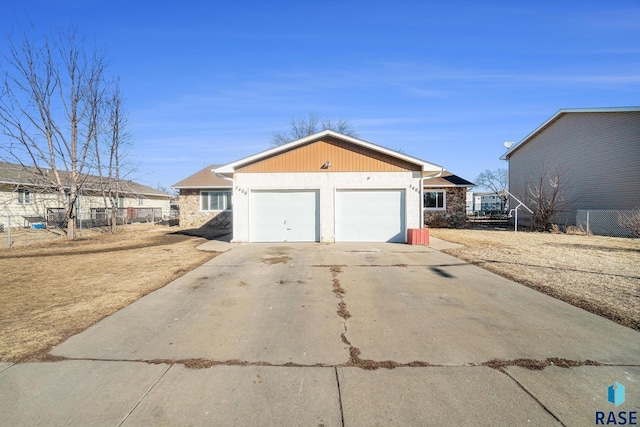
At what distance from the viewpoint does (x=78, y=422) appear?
2.58 m

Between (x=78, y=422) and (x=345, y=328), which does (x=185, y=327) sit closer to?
(x=78, y=422)

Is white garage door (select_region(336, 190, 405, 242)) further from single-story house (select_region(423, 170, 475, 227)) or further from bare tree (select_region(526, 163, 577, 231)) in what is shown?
bare tree (select_region(526, 163, 577, 231))

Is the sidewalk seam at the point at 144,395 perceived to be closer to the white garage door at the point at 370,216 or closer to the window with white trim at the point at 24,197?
the white garage door at the point at 370,216

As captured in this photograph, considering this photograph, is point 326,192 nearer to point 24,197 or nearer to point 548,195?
point 548,195

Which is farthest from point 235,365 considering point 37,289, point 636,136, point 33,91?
point 636,136

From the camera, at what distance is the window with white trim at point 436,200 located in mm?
22594

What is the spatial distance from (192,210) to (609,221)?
2478 centimetres

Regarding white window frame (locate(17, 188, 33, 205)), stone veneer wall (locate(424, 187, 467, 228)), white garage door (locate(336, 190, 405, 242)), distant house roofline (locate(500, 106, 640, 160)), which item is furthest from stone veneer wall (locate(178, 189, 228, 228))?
distant house roofline (locate(500, 106, 640, 160))

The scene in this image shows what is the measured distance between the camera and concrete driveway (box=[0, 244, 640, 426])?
8.80 feet

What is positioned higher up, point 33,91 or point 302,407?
point 33,91

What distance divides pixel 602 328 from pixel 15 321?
8.26 metres

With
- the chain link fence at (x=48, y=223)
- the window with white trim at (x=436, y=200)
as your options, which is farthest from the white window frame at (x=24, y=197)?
the window with white trim at (x=436, y=200)

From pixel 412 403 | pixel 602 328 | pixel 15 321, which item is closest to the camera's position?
pixel 412 403

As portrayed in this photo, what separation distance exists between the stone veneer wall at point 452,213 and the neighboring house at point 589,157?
424cm
